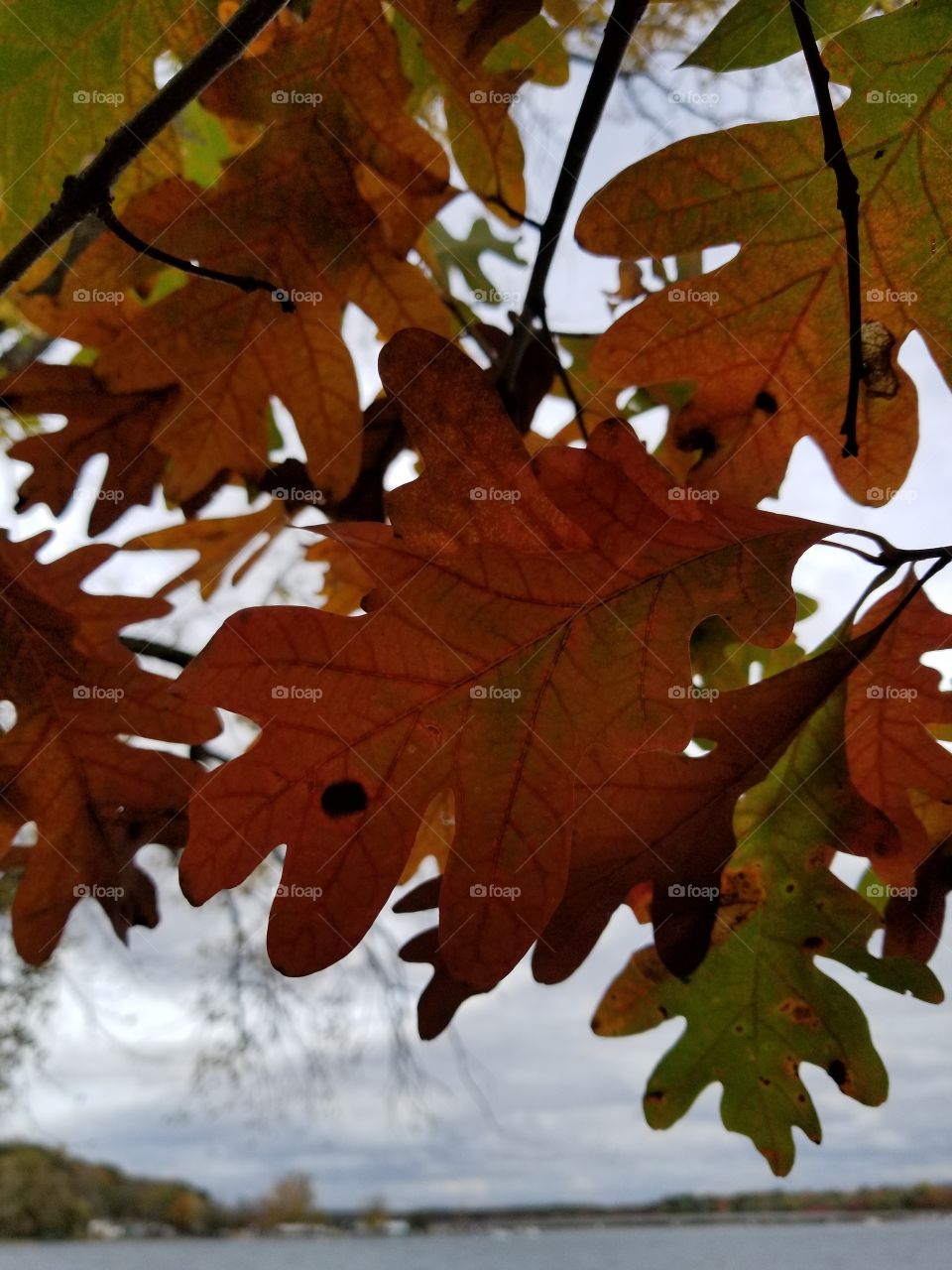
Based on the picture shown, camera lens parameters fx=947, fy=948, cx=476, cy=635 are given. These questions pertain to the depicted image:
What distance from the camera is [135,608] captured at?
61 centimetres

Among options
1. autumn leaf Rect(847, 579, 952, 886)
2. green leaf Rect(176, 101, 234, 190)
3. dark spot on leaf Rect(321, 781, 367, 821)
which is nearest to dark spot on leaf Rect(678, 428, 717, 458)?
autumn leaf Rect(847, 579, 952, 886)

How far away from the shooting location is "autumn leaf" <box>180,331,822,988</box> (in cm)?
41

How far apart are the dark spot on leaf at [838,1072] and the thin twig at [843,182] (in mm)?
334

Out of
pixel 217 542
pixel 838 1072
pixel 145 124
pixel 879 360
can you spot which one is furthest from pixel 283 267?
pixel 838 1072

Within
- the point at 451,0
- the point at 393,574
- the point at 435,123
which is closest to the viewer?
the point at 393,574

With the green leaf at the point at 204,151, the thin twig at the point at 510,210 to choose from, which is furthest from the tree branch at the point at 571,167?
the green leaf at the point at 204,151

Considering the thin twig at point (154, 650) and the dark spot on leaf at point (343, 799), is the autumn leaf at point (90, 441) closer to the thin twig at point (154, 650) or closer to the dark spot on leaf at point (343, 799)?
the thin twig at point (154, 650)

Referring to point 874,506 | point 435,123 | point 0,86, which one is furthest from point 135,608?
point 435,123

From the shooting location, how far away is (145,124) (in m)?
0.46

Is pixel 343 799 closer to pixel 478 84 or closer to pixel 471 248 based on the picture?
pixel 478 84

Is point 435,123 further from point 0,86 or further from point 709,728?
point 709,728

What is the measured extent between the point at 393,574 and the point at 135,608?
0.82 ft

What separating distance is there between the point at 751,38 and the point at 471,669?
0.34 m

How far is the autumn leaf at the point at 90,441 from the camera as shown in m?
0.62
